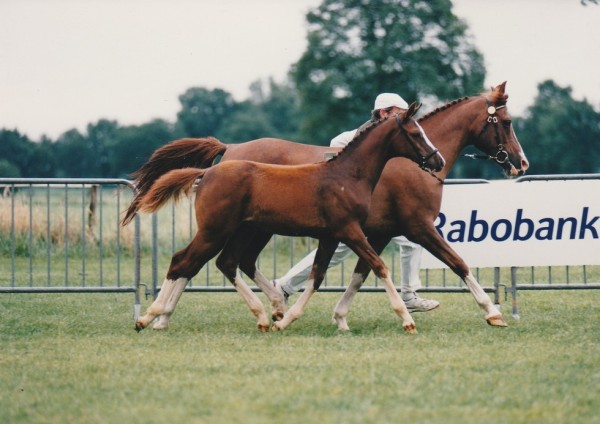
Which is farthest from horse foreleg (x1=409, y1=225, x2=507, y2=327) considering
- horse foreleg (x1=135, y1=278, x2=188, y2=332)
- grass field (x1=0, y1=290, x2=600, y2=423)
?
horse foreleg (x1=135, y1=278, x2=188, y2=332)

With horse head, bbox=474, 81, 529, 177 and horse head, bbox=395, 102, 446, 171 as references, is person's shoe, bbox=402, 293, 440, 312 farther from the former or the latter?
horse head, bbox=395, 102, 446, 171

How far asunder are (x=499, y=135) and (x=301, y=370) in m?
3.83

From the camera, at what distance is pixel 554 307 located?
36.4 ft

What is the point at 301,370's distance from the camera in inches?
263

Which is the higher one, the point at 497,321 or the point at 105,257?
the point at 497,321

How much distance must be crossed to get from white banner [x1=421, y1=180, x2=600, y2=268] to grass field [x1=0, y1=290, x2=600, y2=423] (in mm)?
611

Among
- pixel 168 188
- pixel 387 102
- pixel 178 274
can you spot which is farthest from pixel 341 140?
pixel 178 274

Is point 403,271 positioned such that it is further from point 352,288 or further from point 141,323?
point 141,323

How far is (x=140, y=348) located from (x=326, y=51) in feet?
180

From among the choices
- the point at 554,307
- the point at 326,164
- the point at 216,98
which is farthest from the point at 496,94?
the point at 216,98

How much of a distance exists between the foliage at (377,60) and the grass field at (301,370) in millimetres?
47227

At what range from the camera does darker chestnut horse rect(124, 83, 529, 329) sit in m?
9.16

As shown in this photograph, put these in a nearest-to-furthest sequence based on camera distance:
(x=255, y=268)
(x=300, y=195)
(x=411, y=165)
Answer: (x=300, y=195) < (x=411, y=165) < (x=255, y=268)

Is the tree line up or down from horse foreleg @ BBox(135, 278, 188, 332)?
up
